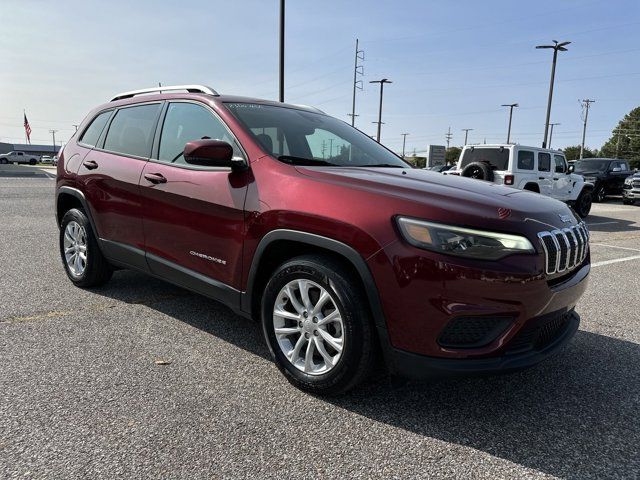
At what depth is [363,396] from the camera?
2729mm

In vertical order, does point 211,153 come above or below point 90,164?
above

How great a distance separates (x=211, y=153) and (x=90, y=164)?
6.48 ft

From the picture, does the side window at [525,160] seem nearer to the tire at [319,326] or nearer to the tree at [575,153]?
the tire at [319,326]

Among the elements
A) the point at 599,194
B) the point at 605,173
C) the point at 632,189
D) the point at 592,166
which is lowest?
the point at 599,194

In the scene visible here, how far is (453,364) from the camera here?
2299 millimetres

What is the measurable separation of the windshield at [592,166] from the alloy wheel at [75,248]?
20480 mm

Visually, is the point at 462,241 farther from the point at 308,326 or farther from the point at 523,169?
the point at 523,169

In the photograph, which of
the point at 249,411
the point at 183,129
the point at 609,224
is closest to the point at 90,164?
the point at 183,129

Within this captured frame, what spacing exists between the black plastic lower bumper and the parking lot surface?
32 centimetres

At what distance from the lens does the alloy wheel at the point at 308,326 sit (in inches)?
102

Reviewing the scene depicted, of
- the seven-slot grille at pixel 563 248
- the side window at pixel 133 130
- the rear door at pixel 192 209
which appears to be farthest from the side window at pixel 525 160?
the rear door at pixel 192 209

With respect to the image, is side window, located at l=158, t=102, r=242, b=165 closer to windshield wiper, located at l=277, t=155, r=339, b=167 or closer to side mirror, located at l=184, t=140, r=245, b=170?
side mirror, located at l=184, t=140, r=245, b=170

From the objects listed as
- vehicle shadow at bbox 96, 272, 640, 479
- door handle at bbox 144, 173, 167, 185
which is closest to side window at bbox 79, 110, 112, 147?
door handle at bbox 144, 173, 167, 185

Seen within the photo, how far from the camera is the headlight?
2.25 metres
